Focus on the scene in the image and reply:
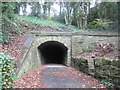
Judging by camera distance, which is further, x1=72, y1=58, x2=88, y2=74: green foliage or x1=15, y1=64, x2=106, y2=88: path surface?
x1=72, y1=58, x2=88, y2=74: green foliage

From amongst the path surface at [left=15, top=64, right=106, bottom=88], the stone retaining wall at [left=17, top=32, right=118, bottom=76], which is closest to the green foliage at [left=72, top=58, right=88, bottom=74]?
the path surface at [left=15, top=64, right=106, bottom=88]

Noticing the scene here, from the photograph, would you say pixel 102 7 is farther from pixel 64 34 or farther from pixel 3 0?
pixel 3 0

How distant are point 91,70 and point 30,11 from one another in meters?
19.8

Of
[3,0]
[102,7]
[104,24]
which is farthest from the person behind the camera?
[102,7]

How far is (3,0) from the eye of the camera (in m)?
5.78

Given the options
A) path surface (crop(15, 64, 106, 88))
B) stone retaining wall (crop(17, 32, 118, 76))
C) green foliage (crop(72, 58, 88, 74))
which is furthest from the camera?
stone retaining wall (crop(17, 32, 118, 76))

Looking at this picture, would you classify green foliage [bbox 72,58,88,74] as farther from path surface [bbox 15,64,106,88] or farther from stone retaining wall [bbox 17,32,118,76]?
stone retaining wall [bbox 17,32,118,76]

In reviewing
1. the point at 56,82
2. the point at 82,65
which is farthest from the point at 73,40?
the point at 56,82

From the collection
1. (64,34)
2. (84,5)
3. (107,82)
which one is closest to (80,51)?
(64,34)

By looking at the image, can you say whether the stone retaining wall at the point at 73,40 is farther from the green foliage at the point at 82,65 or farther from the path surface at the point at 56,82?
the path surface at the point at 56,82

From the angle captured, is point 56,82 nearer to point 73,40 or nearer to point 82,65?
point 82,65

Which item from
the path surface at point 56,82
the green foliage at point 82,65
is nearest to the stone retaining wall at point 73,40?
the green foliage at point 82,65

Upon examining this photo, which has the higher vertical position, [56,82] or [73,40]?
[73,40]

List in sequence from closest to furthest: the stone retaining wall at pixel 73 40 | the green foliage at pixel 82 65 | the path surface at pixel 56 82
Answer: the path surface at pixel 56 82 < the green foliage at pixel 82 65 < the stone retaining wall at pixel 73 40
